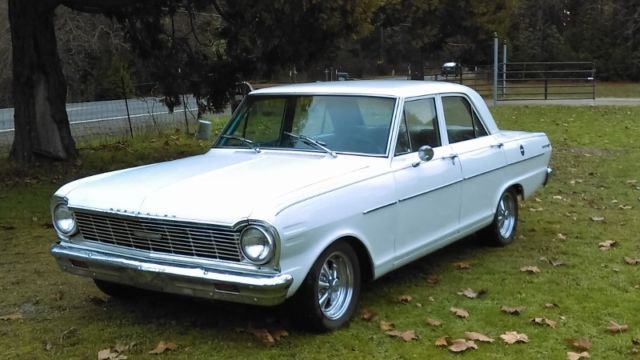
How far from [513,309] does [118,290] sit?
2844 millimetres

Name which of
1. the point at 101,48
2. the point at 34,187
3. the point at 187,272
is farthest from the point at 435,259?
the point at 101,48

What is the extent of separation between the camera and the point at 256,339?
15.6 feet

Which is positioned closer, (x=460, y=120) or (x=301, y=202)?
(x=301, y=202)

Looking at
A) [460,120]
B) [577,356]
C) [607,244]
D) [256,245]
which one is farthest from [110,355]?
[607,244]

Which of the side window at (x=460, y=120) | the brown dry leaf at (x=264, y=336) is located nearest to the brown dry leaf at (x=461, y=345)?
the brown dry leaf at (x=264, y=336)

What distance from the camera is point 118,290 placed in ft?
18.1

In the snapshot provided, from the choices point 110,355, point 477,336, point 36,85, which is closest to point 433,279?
point 477,336

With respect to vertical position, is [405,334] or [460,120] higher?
[460,120]

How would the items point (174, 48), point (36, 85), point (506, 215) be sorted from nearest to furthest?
point (506, 215) → point (36, 85) → point (174, 48)

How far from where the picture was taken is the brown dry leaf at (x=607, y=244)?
7.06m

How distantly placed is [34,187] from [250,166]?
6223 millimetres

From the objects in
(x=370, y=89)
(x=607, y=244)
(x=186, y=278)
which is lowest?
(x=607, y=244)

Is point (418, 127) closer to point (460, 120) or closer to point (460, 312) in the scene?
point (460, 120)

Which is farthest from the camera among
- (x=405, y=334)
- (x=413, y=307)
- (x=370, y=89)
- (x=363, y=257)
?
(x=370, y=89)
